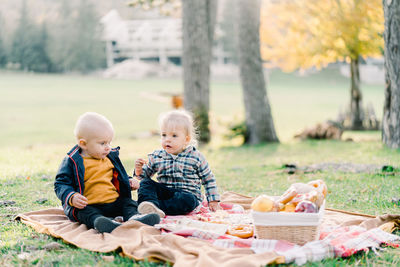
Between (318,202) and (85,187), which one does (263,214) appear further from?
(85,187)

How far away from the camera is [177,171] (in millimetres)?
4668

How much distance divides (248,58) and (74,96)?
2492 cm

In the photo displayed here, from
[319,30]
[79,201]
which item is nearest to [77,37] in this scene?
[319,30]

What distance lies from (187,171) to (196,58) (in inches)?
285

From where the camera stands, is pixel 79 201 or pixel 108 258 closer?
pixel 108 258

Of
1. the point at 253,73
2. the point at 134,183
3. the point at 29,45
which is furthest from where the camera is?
the point at 29,45

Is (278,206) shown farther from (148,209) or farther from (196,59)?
(196,59)

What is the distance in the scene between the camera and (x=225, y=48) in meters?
59.1

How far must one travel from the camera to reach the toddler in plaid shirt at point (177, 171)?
4543mm

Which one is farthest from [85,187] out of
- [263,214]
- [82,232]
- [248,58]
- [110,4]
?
[110,4]

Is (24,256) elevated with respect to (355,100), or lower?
elevated

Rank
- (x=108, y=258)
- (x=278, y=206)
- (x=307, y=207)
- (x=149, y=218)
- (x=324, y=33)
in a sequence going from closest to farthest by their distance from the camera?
(x=108, y=258) → (x=307, y=207) → (x=278, y=206) → (x=149, y=218) → (x=324, y=33)

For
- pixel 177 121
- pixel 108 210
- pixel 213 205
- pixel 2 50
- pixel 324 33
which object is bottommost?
pixel 213 205

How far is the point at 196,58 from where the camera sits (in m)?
11.6
